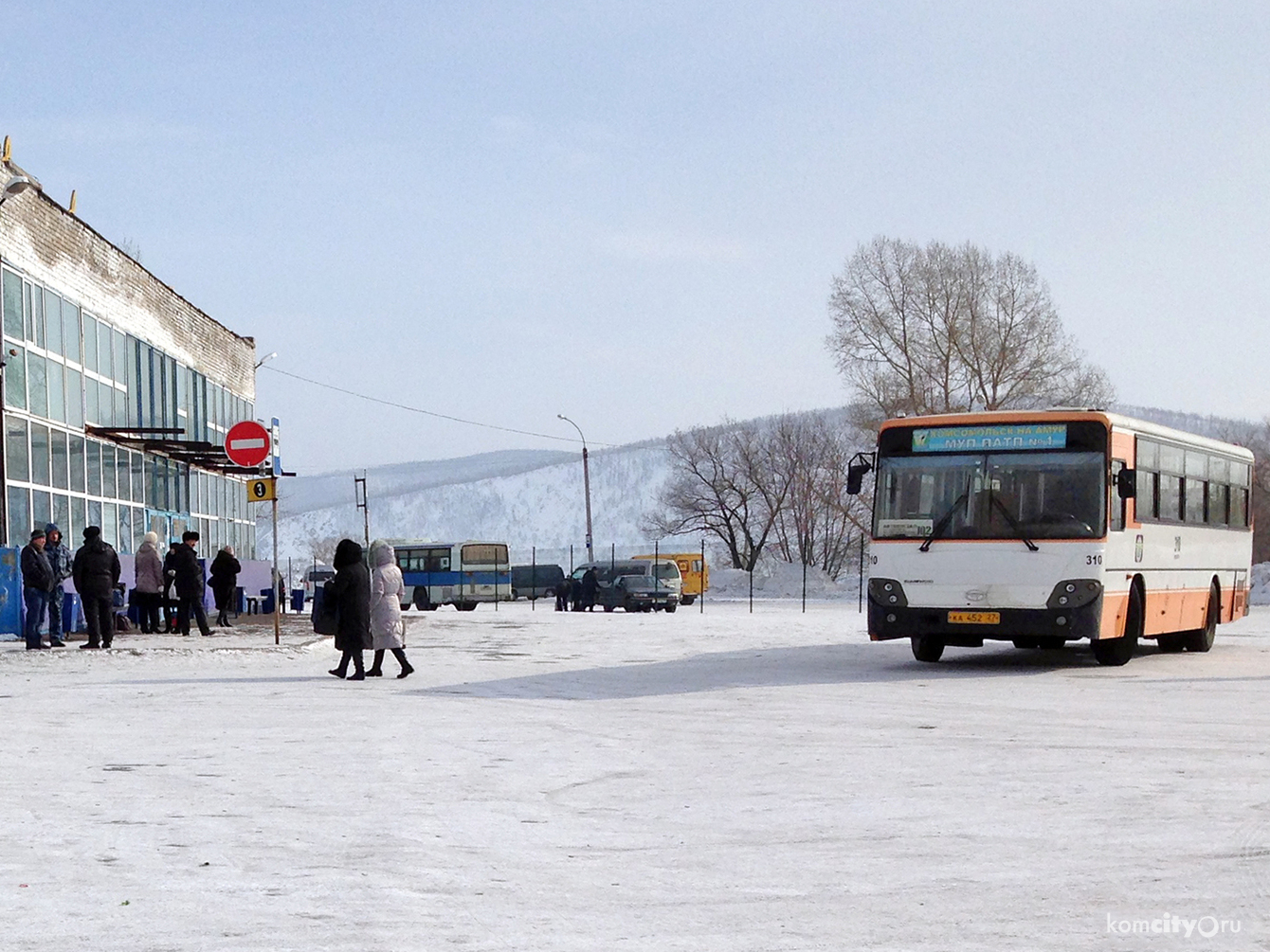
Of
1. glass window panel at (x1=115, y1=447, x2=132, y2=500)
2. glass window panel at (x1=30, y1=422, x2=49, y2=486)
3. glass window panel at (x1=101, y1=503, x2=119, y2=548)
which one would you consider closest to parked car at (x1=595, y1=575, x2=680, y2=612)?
glass window panel at (x1=115, y1=447, x2=132, y2=500)

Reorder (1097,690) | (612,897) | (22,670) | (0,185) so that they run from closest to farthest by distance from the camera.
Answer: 1. (612,897)
2. (1097,690)
3. (22,670)
4. (0,185)

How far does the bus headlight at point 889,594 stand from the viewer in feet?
68.1

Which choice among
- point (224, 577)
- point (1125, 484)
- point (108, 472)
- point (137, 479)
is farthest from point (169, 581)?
point (1125, 484)

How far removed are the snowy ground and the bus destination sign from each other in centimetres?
330

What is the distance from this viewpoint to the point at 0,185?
91.9 ft

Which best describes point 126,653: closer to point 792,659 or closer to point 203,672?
point 203,672

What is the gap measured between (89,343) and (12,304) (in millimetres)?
4309

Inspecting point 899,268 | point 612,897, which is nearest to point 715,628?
point 612,897

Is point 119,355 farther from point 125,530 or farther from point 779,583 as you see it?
point 779,583

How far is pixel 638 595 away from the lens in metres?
55.4

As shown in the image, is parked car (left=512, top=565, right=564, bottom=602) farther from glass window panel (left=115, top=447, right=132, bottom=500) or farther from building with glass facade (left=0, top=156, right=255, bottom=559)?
glass window panel (left=115, top=447, right=132, bottom=500)

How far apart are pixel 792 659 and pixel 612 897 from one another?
16.9m

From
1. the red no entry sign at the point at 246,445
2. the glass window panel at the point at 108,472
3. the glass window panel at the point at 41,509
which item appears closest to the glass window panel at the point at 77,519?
the glass window panel at the point at 41,509

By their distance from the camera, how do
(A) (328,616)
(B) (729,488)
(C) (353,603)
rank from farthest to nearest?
1. (B) (729,488)
2. (A) (328,616)
3. (C) (353,603)
